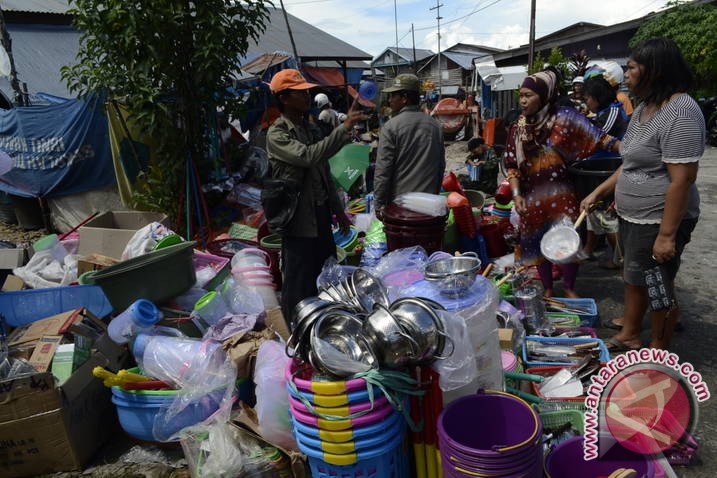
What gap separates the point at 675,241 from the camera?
2.86 metres

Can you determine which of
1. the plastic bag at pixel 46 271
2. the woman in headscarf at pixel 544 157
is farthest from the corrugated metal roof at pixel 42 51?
the woman in headscarf at pixel 544 157

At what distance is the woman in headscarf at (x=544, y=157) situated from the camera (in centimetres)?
379

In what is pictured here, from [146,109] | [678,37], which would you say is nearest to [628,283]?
[146,109]

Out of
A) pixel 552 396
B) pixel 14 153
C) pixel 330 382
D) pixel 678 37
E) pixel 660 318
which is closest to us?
pixel 330 382

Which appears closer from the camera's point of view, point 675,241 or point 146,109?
point 675,241

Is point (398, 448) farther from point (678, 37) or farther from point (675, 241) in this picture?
point (678, 37)

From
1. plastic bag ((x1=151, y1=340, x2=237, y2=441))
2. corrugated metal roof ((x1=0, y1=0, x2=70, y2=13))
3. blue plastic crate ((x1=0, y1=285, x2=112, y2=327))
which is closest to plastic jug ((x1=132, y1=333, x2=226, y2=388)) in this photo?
plastic bag ((x1=151, y1=340, x2=237, y2=441))

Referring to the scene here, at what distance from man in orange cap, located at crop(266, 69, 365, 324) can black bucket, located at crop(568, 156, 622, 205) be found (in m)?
1.95

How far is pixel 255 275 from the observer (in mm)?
4105

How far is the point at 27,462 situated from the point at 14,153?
625 centimetres

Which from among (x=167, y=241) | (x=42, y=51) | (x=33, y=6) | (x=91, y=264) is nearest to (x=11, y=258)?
(x=91, y=264)

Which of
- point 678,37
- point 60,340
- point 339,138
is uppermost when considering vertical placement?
point 678,37

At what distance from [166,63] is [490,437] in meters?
5.64

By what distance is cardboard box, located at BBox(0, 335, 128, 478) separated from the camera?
106 inches
